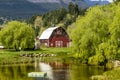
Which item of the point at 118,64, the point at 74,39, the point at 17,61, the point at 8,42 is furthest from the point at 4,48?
the point at 118,64

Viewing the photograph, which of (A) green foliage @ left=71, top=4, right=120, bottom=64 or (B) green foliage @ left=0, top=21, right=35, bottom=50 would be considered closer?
(A) green foliage @ left=71, top=4, right=120, bottom=64

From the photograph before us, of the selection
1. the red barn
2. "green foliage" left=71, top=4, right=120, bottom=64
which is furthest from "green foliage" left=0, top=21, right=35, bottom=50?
the red barn

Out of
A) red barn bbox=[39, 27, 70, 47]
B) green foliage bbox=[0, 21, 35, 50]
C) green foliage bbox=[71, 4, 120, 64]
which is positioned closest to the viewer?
green foliage bbox=[71, 4, 120, 64]

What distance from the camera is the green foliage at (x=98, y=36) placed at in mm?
65750

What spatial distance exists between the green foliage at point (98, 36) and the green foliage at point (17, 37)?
1124 inches

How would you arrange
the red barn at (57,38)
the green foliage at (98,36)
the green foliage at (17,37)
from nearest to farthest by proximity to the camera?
the green foliage at (98,36), the green foliage at (17,37), the red barn at (57,38)

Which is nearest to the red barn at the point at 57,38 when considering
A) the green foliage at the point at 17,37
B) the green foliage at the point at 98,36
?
the green foliage at the point at 17,37

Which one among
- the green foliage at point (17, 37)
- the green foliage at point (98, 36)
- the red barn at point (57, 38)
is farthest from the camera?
the red barn at point (57, 38)

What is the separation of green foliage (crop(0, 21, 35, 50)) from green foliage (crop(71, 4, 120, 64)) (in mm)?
28560

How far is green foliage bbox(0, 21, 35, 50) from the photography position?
103 metres

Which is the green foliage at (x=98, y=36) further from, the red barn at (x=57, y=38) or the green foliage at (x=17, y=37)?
the red barn at (x=57, y=38)

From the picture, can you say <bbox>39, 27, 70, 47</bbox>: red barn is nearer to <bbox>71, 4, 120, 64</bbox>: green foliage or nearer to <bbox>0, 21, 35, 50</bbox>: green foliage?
<bbox>0, 21, 35, 50</bbox>: green foliage

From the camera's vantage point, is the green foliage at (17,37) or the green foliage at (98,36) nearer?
the green foliage at (98,36)

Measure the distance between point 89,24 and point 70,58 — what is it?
17.6 m
